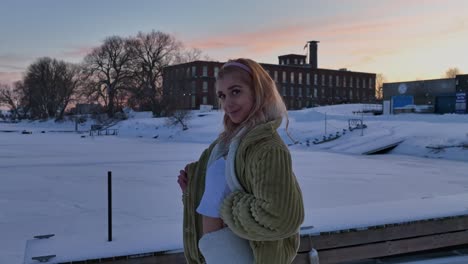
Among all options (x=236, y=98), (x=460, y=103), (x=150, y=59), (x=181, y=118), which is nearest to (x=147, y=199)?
(x=236, y=98)

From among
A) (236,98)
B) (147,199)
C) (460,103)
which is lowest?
(147,199)

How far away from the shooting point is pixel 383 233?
18.6ft

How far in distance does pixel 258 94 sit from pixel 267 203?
50 cm

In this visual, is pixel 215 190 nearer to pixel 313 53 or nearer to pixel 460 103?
pixel 460 103

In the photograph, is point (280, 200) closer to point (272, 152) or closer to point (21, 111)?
point (272, 152)

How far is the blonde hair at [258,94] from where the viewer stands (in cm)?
204

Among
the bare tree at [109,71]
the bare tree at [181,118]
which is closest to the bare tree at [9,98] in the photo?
the bare tree at [109,71]

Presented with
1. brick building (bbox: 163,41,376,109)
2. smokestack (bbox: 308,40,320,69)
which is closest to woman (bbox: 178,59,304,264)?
brick building (bbox: 163,41,376,109)

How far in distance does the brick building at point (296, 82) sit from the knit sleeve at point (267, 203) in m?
71.4

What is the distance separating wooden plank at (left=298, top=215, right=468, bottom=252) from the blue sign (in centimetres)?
3967

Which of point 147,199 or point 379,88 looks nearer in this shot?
point 147,199

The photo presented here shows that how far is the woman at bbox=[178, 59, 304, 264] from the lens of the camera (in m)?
1.83

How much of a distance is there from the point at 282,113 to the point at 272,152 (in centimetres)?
29

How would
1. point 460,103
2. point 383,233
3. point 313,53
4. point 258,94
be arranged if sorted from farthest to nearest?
point 313,53 → point 460,103 → point 383,233 → point 258,94
